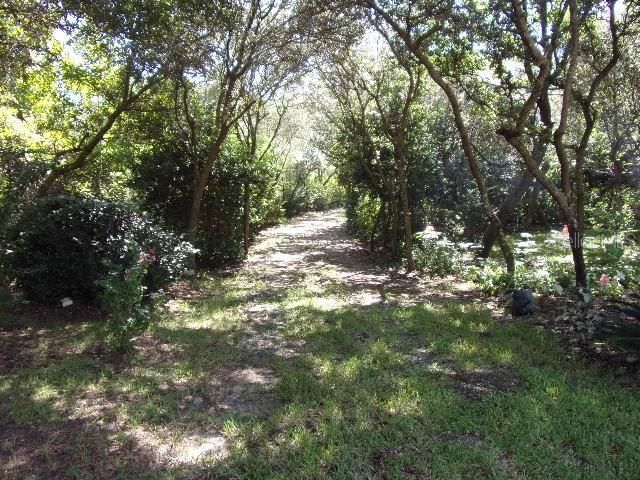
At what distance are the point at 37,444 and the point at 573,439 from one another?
358 cm

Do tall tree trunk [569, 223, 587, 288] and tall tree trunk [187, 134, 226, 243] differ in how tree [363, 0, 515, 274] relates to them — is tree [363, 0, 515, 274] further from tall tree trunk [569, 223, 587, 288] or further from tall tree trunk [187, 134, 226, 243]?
tall tree trunk [187, 134, 226, 243]

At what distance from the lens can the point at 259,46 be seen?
8.99 metres

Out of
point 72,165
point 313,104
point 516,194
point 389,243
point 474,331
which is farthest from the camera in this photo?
point 313,104

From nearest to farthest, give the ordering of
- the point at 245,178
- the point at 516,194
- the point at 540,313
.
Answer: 1. the point at 540,313
2. the point at 516,194
3. the point at 245,178


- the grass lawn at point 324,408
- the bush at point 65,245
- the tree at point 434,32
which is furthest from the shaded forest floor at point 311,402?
the tree at point 434,32

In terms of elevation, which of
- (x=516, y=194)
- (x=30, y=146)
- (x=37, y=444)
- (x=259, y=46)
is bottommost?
(x=37, y=444)

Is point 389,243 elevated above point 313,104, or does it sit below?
below

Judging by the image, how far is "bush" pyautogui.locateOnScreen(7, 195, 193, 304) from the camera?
19.2 ft

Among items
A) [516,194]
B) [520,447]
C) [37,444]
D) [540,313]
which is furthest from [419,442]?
[516,194]

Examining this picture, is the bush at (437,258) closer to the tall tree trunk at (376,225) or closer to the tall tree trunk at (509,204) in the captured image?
the tall tree trunk at (509,204)

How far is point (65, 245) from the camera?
600 centimetres

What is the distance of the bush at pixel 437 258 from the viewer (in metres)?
9.67

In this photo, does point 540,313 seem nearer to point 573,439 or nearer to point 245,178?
point 573,439

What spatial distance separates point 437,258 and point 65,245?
23.2 feet
